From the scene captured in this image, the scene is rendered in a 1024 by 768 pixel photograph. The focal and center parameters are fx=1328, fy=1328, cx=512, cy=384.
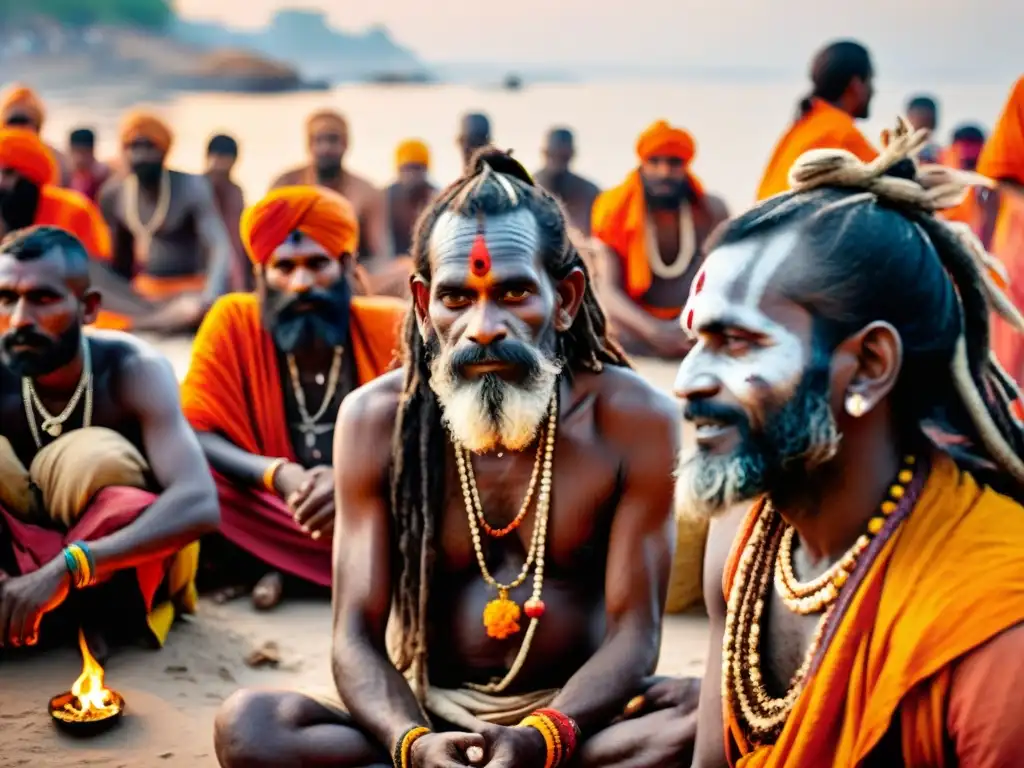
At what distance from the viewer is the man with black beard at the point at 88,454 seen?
4684mm

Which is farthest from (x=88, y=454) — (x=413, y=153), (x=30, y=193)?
(x=413, y=153)

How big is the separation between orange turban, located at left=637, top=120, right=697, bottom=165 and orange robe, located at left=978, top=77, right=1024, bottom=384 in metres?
3.61

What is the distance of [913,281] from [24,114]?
11.3 metres

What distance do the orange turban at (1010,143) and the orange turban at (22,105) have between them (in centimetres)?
895

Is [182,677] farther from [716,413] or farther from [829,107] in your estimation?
[829,107]

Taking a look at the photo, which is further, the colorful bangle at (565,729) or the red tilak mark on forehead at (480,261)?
the red tilak mark on forehead at (480,261)

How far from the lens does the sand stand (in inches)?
160

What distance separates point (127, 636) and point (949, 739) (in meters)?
3.44

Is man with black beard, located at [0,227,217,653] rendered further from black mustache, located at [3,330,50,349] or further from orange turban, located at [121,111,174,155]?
orange turban, located at [121,111,174,155]

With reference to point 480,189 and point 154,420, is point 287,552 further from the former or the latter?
point 480,189

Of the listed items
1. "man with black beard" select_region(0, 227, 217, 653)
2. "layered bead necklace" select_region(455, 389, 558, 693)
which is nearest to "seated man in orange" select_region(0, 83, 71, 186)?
"man with black beard" select_region(0, 227, 217, 653)

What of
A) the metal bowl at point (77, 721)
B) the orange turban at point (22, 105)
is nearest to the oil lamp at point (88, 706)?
the metal bowl at point (77, 721)

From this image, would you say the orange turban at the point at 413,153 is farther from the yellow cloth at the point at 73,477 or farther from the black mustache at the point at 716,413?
the black mustache at the point at 716,413

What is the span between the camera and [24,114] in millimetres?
12109
